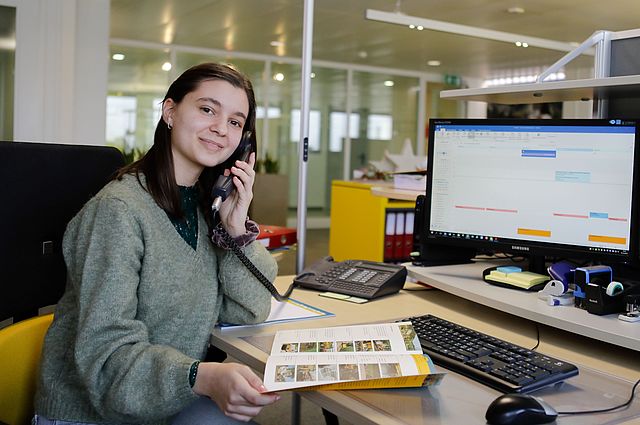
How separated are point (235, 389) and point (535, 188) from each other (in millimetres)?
959

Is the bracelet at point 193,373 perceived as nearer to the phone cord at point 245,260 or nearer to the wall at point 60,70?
the phone cord at point 245,260

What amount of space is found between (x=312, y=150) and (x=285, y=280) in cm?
785

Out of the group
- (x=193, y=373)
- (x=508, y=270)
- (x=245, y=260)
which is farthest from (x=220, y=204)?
(x=508, y=270)

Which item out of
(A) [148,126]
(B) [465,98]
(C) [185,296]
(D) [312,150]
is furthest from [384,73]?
(C) [185,296]

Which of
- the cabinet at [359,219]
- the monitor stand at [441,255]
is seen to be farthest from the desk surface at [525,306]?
the cabinet at [359,219]

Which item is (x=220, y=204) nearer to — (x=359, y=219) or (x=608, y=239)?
(x=608, y=239)

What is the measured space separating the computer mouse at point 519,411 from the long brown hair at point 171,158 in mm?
755

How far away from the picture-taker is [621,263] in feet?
4.98

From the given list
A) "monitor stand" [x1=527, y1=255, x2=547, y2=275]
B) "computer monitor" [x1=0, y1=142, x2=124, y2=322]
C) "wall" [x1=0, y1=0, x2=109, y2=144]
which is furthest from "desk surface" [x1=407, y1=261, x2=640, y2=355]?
"wall" [x1=0, y1=0, x2=109, y2=144]

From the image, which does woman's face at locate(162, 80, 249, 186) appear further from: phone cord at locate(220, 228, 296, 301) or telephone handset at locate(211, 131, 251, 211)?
phone cord at locate(220, 228, 296, 301)

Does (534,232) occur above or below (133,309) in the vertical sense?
above

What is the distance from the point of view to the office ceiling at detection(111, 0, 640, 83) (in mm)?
6215

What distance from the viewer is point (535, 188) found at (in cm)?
163

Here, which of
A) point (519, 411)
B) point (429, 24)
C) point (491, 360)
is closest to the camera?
point (519, 411)
